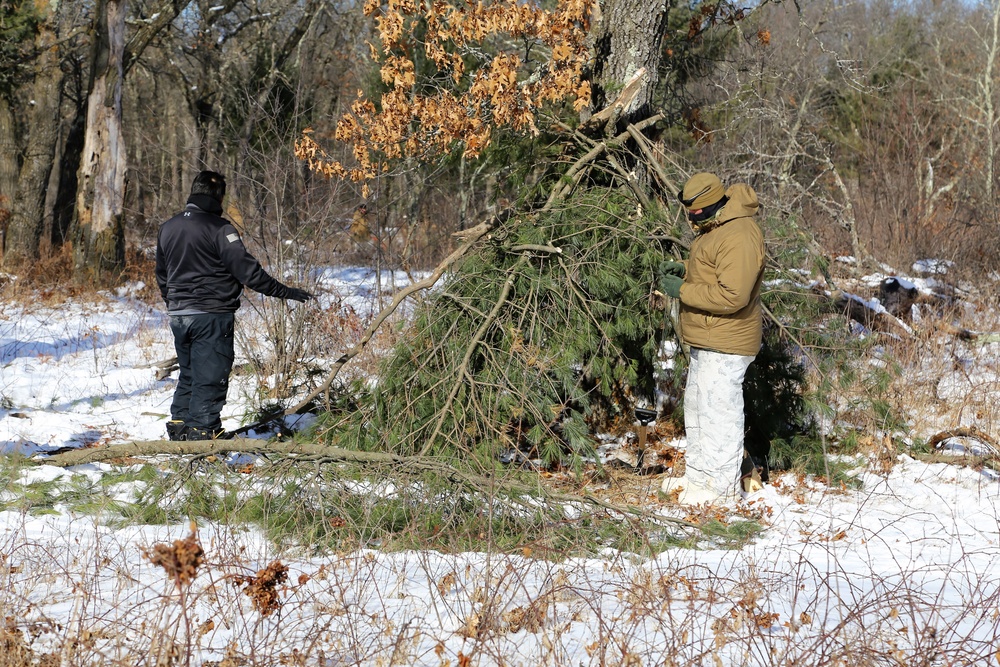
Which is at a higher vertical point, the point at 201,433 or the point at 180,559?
the point at 180,559

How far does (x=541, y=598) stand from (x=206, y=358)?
3.30m

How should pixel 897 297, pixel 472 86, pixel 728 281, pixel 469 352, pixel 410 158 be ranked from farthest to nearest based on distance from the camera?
pixel 897 297 < pixel 410 158 < pixel 472 86 < pixel 469 352 < pixel 728 281

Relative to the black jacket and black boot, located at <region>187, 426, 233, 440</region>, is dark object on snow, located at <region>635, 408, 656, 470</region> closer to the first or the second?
the black jacket

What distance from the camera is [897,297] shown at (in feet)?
29.9

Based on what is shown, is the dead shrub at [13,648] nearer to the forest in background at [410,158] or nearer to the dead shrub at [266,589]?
the dead shrub at [266,589]

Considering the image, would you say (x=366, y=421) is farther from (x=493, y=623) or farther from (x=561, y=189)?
(x=493, y=623)

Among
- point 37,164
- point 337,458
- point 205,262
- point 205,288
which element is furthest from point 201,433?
point 37,164

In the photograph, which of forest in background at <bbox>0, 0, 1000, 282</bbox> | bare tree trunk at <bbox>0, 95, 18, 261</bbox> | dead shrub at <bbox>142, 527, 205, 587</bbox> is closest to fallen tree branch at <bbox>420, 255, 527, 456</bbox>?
forest in background at <bbox>0, 0, 1000, 282</bbox>

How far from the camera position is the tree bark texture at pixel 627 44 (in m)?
6.81

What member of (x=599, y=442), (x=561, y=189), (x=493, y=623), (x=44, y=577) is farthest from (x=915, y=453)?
(x=44, y=577)

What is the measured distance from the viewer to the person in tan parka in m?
4.86

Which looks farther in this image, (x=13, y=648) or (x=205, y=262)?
(x=205, y=262)

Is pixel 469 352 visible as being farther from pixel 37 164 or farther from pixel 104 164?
pixel 37 164

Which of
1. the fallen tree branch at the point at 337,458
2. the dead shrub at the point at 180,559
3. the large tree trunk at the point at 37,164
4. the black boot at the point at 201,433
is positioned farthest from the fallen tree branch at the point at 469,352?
the large tree trunk at the point at 37,164
